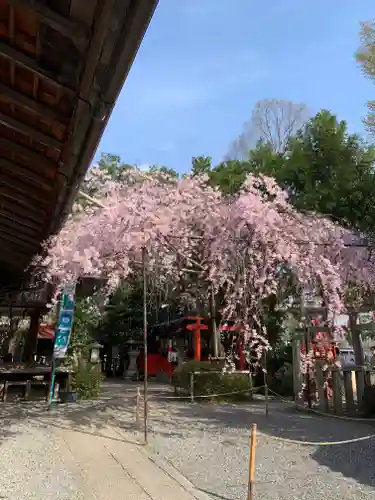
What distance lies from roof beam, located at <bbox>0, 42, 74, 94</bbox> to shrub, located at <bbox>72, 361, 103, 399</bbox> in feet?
39.2

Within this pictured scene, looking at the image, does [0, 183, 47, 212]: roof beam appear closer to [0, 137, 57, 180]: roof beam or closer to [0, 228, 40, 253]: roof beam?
[0, 137, 57, 180]: roof beam

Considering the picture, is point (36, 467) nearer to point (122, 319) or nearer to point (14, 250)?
point (14, 250)

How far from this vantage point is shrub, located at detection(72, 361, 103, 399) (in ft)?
44.6

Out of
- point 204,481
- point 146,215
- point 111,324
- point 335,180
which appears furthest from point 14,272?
point 111,324

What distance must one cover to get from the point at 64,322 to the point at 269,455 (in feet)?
22.0

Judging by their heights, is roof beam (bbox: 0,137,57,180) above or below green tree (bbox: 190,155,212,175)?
below

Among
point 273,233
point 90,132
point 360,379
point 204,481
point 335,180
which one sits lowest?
point 204,481

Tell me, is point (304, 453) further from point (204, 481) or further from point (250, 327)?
point (250, 327)

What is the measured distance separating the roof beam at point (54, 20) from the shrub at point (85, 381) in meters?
12.5

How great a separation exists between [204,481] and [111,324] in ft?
78.7

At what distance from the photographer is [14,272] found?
11.3 m

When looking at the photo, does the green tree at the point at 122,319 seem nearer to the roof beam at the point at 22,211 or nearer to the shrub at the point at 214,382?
the shrub at the point at 214,382

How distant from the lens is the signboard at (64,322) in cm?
1133

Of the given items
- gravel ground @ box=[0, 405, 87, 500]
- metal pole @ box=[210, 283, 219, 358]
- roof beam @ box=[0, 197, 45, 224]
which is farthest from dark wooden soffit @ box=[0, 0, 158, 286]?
metal pole @ box=[210, 283, 219, 358]
